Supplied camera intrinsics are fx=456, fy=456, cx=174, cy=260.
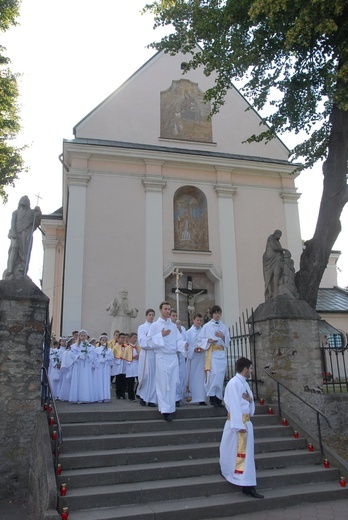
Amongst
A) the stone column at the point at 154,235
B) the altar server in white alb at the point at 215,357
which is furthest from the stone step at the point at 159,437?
the stone column at the point at 154,235

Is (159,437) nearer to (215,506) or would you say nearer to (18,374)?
(215,506)

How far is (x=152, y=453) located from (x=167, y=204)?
44.8ft

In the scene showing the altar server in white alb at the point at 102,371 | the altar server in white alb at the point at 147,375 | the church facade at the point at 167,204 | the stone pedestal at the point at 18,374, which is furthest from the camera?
the church facade at the point at 167,204

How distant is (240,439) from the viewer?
6180 millimetres

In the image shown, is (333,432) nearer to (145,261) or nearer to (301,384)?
(301,384)

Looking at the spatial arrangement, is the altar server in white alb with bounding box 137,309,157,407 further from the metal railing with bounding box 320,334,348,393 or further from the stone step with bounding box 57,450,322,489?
the metal railing with bounding box 320,334,348,393

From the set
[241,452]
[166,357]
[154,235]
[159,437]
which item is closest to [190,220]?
[154,235]

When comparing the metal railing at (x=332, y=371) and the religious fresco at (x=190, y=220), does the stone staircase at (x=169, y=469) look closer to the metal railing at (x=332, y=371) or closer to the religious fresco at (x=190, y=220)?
the metal railing at (x=332, y=371)

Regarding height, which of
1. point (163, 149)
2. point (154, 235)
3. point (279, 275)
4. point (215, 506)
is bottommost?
point (215, 506)

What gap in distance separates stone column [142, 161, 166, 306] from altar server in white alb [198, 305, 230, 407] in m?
8.68

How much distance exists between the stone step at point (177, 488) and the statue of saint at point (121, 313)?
9651 mm

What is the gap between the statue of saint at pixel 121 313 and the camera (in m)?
15.9

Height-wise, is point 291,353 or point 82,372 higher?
point 291,353

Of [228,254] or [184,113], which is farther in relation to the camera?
[184,113]
